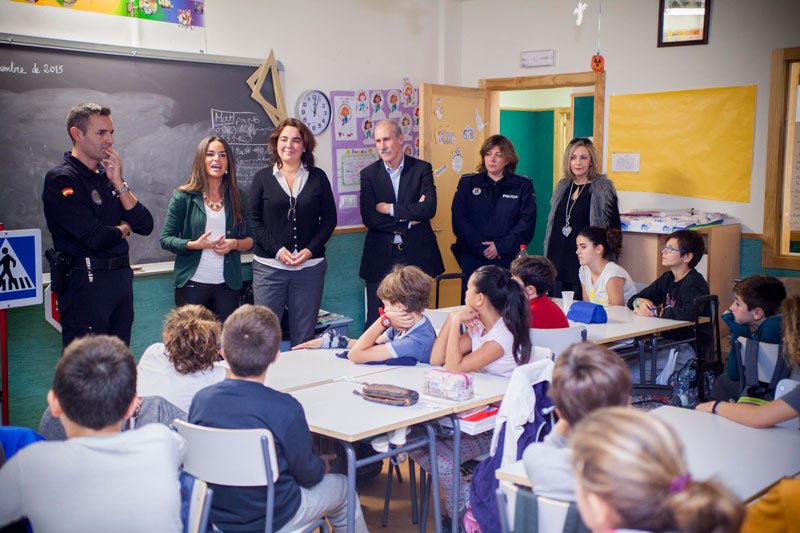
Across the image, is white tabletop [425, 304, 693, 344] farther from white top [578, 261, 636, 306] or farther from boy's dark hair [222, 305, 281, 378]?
boy's dark hair [222, 305, 281, 378]

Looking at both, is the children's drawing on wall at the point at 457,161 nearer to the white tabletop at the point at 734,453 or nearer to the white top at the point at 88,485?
the white tabletop at the point at 734,453

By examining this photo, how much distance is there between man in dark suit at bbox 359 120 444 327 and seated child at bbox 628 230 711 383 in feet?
4.87

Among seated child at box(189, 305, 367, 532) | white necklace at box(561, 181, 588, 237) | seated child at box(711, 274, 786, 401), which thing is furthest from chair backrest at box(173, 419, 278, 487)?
white necklace at box(561, 181, 588, 237)

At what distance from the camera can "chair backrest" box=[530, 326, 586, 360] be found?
3330mm

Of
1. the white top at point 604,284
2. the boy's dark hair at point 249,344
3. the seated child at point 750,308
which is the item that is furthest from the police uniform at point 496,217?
the boy's dark hair at point 249,344

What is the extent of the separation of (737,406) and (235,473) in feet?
5.43

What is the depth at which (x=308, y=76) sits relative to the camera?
218 inches

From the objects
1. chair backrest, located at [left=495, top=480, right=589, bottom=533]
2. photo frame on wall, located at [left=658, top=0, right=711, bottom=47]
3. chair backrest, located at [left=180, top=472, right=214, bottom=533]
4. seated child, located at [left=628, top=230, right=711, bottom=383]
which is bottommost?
chair backrest, located at [left=180, top=472, right=214, bottom=533]

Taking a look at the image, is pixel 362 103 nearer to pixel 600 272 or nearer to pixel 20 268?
pixel 600 272

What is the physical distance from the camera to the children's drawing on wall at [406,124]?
626cm

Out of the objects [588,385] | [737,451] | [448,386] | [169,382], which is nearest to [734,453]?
[737,451]

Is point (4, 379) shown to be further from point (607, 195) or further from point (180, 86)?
point (607, 195)

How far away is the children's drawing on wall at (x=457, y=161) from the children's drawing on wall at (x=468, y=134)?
155 mm

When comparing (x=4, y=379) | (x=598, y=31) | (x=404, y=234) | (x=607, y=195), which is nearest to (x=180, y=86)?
(x=404, y=234)
